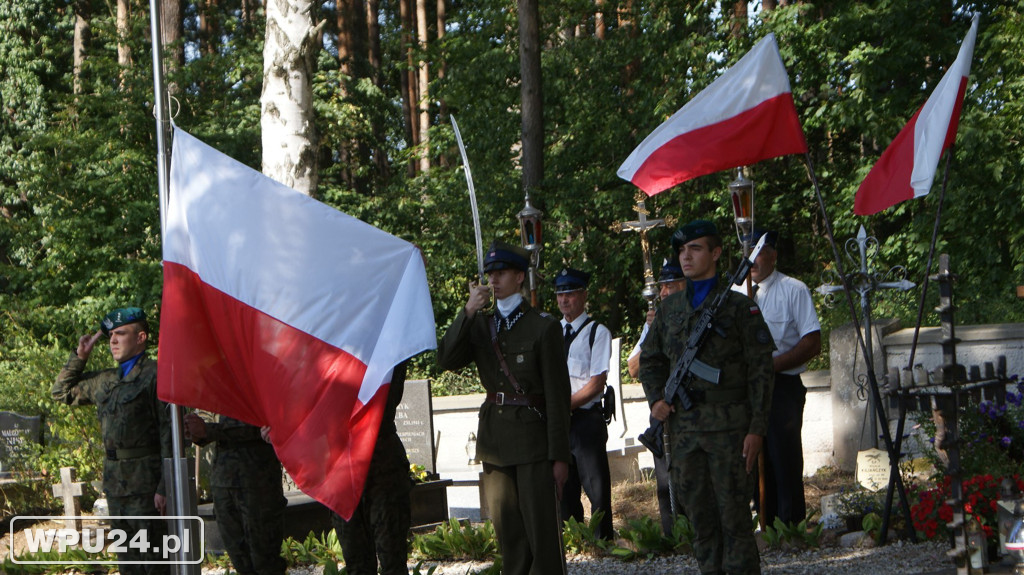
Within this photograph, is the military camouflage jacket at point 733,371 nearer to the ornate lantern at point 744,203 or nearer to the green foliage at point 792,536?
the green foliage at point 792,536

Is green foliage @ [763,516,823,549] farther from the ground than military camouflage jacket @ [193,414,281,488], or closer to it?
closer to it

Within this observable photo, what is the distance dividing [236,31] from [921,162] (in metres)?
22.5

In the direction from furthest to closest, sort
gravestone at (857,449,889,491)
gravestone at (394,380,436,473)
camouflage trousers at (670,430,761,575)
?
gravestone at (394,380,436,473), gravestone at (857,449,889,491), camouflage trousers at (670,430,761,575)

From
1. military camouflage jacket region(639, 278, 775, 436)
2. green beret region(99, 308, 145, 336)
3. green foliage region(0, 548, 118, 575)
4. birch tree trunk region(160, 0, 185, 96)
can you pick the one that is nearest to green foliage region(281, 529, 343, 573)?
green foliage region(0, 548, 118, 575)

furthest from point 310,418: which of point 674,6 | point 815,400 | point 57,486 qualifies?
point 674,6

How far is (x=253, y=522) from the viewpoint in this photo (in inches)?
246

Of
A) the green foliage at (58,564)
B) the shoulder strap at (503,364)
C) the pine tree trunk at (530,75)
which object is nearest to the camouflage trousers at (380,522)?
the shoulder strap at (503,364)

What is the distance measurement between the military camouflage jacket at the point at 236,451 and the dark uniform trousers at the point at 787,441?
3092mm

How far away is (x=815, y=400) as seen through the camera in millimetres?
12406

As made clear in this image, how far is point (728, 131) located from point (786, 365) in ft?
5.03

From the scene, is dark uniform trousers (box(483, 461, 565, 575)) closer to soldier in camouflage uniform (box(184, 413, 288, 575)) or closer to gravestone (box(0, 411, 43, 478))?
soldier in camouflage uniform (box(184, 413, 288, 575))

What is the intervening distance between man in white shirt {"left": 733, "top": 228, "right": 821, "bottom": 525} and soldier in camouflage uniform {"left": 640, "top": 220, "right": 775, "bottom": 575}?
5.35 ft

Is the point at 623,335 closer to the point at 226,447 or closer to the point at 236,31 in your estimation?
the point at 236,31

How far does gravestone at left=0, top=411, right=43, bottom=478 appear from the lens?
501 inches
